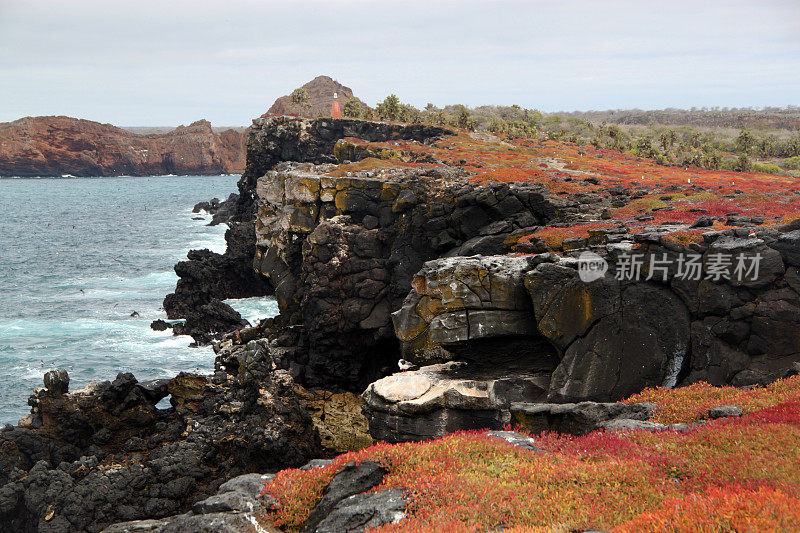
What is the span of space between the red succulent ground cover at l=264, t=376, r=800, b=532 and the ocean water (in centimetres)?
3394

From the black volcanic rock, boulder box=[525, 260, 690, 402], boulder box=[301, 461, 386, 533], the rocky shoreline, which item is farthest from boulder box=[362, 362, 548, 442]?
boulder box=[301, 461, 386, 533]

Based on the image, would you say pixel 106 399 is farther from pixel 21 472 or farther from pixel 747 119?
pixel 747 119

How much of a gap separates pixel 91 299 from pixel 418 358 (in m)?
53.5

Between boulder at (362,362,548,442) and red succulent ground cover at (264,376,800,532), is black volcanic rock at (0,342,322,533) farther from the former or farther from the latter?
red succulent ground cover at (264,376,800,532)

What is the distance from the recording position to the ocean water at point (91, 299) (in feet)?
149

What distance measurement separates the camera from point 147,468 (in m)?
26.6

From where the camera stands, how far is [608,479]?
13.1 m

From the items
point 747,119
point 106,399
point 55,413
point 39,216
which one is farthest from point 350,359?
point 747,119

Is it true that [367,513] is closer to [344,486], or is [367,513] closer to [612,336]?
[344,486]

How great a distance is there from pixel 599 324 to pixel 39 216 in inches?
6193

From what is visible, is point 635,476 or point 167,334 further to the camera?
point 167,334

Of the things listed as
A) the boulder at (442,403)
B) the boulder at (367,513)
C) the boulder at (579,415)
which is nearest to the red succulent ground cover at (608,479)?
the boulder at (367,513)

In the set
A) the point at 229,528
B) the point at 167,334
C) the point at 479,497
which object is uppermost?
the point at 479,497

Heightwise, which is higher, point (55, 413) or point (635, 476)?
point (635, 476)
